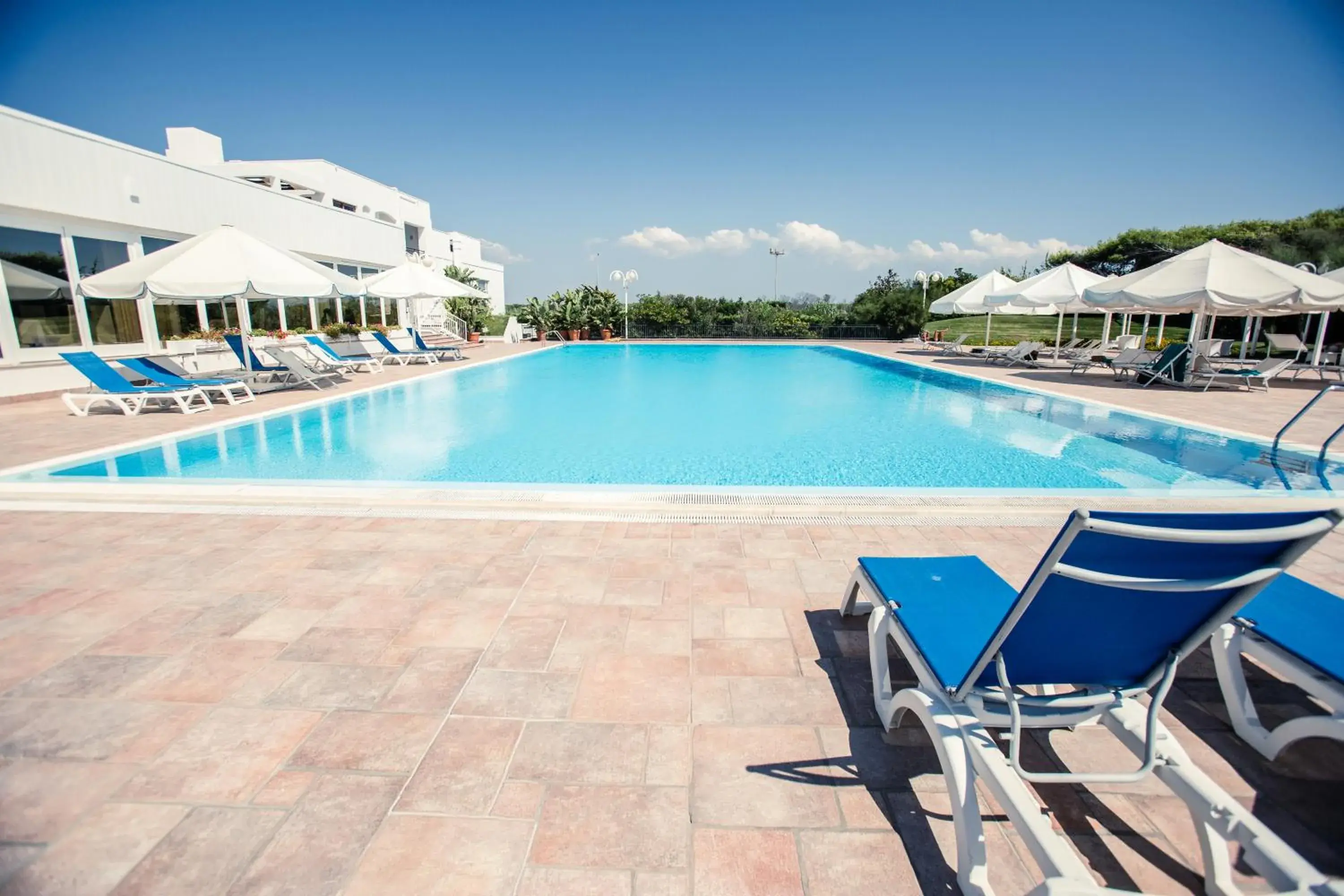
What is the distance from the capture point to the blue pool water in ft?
20.7

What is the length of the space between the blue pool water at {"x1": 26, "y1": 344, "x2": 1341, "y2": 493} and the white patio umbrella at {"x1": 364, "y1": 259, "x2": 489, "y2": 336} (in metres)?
2.67

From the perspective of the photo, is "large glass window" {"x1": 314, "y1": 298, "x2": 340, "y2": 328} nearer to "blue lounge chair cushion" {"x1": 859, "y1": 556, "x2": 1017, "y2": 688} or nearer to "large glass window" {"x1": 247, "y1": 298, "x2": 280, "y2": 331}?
"large glass window" {"x1": 247, "y1": 298, "x2": 280, "y2": 331}

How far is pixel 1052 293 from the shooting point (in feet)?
52.1

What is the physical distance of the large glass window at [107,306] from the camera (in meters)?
11.4

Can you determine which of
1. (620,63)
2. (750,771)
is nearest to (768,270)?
(620,63)

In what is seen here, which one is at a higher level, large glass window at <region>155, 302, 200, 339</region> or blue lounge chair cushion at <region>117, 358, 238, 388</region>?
large glass window at <region>155, 302, 200, 339</region>

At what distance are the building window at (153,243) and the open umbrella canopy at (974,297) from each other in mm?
20989

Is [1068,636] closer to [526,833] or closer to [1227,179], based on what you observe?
[526,833]

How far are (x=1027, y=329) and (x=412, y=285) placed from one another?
110 feet

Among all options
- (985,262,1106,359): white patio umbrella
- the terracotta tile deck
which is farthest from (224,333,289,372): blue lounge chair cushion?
(985,262,1106,359): white patio umbrella

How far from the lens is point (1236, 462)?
21.8 ft

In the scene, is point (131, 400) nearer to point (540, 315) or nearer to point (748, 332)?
point (540, 315)

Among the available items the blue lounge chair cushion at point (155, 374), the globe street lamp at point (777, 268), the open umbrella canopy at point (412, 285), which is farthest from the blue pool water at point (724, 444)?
the globe street lamp at point (777, 268)

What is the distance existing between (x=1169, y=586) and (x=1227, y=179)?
40.5 metres
